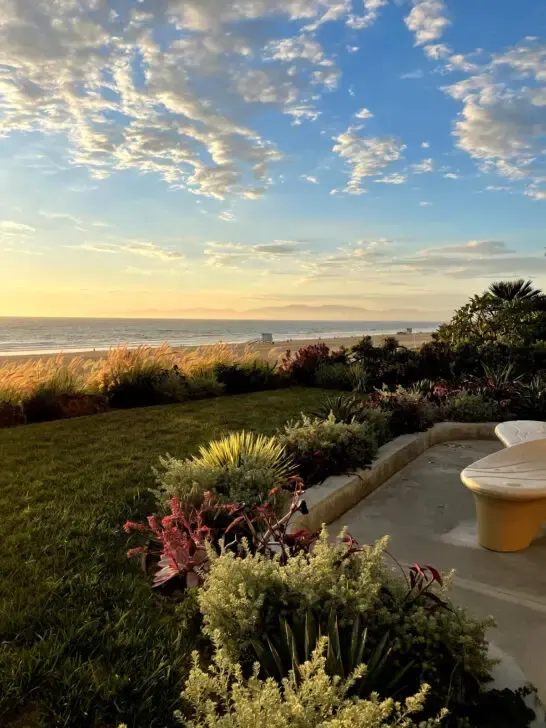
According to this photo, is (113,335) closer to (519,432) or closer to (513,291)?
(513,291)

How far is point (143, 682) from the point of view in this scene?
2.12m

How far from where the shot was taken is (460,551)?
137 inches

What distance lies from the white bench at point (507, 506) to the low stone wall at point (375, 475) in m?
1.01

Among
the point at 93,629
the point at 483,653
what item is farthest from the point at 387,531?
the point at 93,629

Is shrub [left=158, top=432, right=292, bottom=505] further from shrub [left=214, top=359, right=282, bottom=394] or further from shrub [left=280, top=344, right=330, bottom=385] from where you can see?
shrub [left=280, top=344, right=330, bottom=385]

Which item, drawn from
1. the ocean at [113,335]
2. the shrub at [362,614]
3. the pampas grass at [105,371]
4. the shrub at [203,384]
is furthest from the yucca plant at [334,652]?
the ocean at [113,335]

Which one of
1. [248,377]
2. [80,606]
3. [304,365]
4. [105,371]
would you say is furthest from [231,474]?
[304,365]

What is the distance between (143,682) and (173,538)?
846mm

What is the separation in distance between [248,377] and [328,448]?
22.4 feet

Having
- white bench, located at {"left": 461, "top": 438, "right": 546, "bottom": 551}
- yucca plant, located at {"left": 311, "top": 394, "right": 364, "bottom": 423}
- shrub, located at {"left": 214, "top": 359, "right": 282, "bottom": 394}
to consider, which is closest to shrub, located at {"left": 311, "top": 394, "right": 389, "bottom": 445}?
yucca plant, located at {"left": 311, "top": 394, "right": 364, "bottom": 423}

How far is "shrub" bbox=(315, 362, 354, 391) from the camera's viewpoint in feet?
37.6

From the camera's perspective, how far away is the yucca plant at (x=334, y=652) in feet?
6.02

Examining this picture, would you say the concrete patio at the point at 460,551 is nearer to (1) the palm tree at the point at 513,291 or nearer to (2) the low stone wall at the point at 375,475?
(2) the low stone wall at the point at 375,475

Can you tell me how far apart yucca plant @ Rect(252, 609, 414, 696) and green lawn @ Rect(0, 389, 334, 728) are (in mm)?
452
